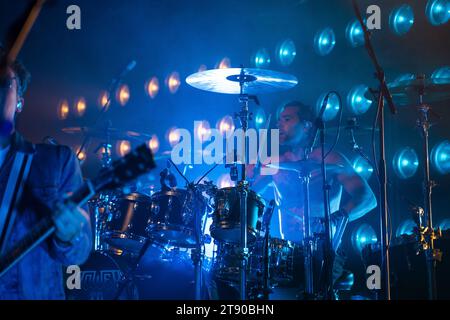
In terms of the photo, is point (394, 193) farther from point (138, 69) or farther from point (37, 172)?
point (138, 69)

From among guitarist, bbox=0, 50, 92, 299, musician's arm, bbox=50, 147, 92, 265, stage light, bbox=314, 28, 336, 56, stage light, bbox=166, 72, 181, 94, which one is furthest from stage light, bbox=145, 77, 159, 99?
musician's arm, bbox=50, 147, 92, 265

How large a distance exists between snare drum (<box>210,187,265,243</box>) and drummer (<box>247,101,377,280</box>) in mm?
979

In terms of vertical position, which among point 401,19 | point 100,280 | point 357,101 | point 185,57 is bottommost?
point 100,280

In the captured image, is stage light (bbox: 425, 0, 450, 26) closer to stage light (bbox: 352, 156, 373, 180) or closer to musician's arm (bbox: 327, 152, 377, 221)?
musician's arm (bbox: 327, 152, 377, 221)

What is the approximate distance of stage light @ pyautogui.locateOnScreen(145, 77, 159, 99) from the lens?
1029 centimetres

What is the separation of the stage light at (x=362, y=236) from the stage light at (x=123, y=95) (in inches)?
213

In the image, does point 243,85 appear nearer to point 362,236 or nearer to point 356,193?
point 356,193

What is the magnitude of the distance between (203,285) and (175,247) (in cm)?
59

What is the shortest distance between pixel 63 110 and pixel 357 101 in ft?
20.0

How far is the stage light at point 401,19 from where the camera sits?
645cm

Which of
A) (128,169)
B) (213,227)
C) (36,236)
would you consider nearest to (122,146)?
(213,227)

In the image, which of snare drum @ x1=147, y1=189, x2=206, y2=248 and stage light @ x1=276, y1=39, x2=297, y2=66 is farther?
stage light @ x1=276, y1=39, x2=297, y2=66

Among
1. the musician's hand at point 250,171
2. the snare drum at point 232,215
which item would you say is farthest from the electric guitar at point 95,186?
the musician's hand at point 250,171

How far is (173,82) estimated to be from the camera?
9930mm
